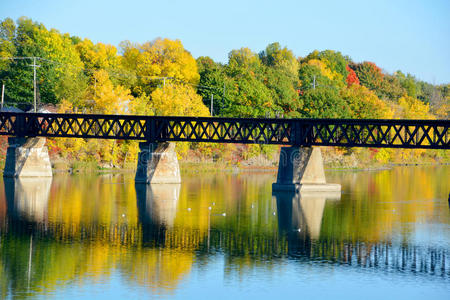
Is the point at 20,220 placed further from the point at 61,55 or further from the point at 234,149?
the point at 61,55

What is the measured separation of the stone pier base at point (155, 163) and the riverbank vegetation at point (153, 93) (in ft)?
67.9

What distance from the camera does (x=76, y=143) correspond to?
96.6 metres

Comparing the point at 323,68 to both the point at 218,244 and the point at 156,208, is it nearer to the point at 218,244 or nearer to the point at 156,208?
the point at 156,208

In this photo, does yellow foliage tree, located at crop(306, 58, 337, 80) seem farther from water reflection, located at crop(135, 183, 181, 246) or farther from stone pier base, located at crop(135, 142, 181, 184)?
water reflection, located at crop(135, 183, 181, 246)

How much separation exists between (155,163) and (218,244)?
1417 inches

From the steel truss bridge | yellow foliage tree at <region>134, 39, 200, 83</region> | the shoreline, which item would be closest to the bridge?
the steel truss bridge

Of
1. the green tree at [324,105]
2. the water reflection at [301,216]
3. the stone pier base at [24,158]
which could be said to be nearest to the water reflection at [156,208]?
the water reflection at [301,216]

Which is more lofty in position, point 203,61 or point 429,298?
point 203,61

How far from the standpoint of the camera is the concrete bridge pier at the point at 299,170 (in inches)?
2798

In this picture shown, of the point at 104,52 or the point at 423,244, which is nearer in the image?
the point at 423,244

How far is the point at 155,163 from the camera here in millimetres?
76875

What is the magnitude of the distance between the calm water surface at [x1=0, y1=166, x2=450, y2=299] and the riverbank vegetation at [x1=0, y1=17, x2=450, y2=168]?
31.2 metres

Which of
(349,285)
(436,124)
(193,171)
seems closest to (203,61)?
(193,171)

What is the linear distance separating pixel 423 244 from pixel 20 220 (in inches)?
995
